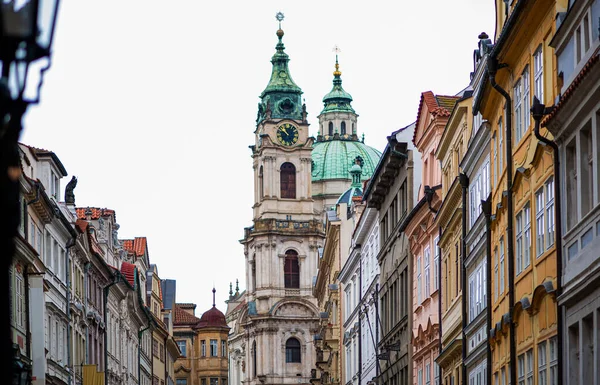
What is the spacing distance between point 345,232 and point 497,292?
160ft

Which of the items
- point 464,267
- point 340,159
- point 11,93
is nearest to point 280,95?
point 340,159

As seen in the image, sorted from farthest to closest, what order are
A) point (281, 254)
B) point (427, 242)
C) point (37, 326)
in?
point (281, 254)
point (427, 242)
point (37, 326)

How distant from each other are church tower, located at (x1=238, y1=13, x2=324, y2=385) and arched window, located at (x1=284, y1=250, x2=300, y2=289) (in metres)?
0.11

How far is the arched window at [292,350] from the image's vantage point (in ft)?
448

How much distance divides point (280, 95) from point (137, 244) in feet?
220

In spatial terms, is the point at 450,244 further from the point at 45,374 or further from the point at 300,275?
the point at 300,275

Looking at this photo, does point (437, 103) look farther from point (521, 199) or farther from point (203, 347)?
point (203, 347)

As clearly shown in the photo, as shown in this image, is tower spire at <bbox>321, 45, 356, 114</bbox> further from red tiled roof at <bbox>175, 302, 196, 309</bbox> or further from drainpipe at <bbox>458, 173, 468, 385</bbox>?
drainpipe at <bbox>458, 173, 468, 385</bbox>

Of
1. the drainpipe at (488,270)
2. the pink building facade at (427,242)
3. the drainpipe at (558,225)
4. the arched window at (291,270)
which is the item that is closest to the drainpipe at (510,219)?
the drainpipe at (488,270)

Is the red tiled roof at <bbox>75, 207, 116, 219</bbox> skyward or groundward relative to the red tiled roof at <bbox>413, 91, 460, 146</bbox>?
skyward

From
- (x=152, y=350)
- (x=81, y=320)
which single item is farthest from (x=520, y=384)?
(x=152, y=350)

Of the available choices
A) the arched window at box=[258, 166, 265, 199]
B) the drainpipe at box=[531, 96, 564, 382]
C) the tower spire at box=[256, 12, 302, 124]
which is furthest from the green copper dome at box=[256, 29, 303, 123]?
the drainpipe at box=[531, 96, 564, 382]

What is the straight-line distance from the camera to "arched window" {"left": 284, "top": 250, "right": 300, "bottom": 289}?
13775 centimetres

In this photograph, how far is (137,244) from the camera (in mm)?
77562
